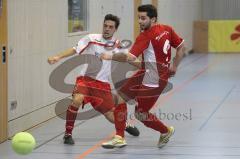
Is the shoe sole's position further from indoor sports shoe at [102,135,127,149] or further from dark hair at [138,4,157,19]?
dark hair at [138,4,157,19]

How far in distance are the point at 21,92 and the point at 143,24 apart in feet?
7.48

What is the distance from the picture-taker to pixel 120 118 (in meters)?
7.35

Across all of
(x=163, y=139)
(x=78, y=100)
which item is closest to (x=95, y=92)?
(x=78, y=100)

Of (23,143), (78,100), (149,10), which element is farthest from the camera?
(78,100)

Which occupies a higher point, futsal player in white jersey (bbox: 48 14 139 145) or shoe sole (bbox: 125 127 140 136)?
futsal player in white jersey (bbox: 48 14 139 145)

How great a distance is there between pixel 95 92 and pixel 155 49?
3.59ft

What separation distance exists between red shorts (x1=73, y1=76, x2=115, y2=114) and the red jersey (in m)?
0.70

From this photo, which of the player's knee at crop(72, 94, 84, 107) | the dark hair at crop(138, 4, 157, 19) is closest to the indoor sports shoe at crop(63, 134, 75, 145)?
the player's knee at crop(72, 94, 84, 107)

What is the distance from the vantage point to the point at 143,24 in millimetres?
7160

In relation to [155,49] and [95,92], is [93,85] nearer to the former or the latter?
[95,92]

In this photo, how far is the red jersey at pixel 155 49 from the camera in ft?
23.3

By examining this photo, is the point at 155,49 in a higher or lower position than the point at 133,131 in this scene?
higher

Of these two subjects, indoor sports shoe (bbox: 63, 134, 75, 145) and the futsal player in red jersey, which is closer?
the futsal player in red jersey

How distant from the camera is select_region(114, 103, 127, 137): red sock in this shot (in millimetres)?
7364
